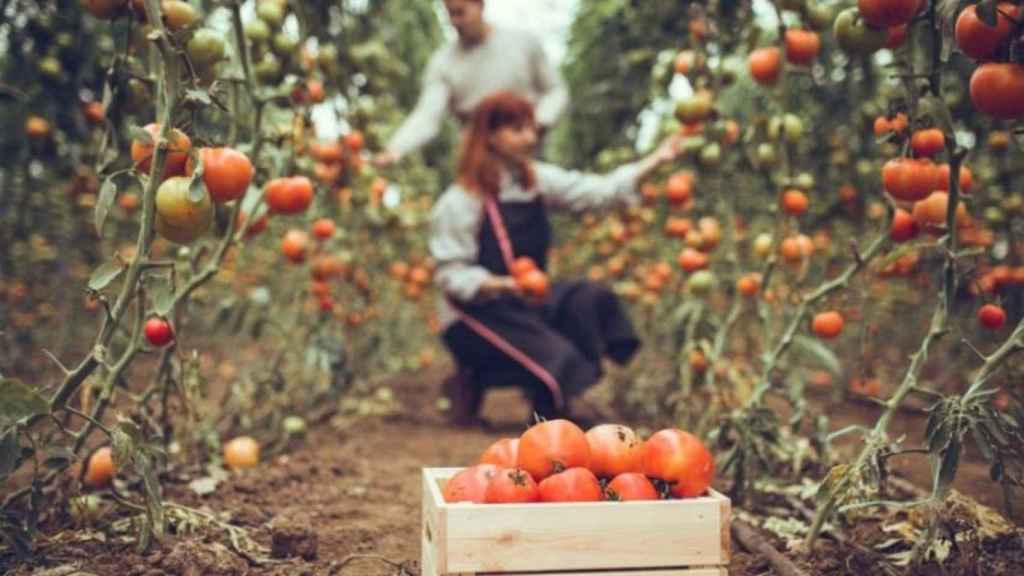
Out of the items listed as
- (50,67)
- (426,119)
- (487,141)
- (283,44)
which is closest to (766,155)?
(283,44)

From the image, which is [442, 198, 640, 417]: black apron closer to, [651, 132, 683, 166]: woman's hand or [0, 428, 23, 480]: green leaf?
[651, 132, 683, 166]: woman's hand

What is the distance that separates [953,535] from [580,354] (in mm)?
2094

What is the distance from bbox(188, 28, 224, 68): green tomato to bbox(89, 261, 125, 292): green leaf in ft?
1.49

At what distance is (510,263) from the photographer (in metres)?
3.84

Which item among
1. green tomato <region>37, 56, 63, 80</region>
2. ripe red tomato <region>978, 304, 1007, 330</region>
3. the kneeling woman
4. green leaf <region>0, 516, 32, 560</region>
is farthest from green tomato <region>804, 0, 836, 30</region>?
green tomato <region>37, 56, 63, 80</region>

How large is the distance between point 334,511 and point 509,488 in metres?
1.04

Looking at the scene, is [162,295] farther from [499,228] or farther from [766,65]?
[499,228]

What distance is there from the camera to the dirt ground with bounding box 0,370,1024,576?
1.84 metres

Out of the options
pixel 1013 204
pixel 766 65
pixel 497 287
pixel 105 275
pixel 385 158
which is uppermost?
pixel 766 65

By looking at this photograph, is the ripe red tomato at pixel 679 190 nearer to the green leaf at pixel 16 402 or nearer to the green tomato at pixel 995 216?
the green tomato at pixel 995 216

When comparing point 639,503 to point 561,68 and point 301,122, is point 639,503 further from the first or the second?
point 561,68

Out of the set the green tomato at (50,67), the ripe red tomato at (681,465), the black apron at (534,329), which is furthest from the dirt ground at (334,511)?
the green tomato at (50,67)

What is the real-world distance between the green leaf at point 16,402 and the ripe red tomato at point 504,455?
2.45 ft

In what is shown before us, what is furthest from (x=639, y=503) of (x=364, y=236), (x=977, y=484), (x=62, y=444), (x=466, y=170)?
(x=364, y=236)
